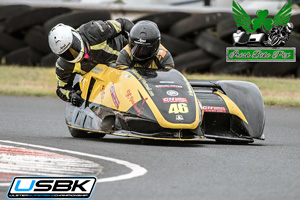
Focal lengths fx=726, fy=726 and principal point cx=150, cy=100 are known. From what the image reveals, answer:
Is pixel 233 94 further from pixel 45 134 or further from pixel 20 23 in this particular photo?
pixel 20 23

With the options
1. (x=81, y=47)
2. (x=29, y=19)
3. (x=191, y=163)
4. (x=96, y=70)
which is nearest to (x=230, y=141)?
(x=96, y=70)

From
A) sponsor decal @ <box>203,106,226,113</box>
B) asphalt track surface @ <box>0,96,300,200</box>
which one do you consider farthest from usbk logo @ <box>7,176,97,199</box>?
sponsor decal @ <box>203,106,226,113</box>

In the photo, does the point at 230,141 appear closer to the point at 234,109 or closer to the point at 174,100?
the point at 234,109

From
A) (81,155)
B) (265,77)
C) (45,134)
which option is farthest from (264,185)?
(265,77)

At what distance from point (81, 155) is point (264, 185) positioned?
2.04 m

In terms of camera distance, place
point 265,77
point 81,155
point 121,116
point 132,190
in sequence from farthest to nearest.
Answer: point 265,77 → point 121,116 → point 81,155 → point 132,190

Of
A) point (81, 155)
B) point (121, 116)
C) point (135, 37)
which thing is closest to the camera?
point (81, 155)

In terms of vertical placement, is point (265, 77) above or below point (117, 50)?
below

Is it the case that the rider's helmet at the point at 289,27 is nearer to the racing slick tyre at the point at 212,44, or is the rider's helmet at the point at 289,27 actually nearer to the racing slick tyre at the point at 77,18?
the racing slick tyre at the point at 212,44

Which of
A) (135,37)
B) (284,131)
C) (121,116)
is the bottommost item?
(284,131)

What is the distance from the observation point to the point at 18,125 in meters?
9.91

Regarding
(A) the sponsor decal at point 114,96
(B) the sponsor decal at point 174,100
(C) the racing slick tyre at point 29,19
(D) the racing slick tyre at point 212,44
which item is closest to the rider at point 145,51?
(A) the sponsor decal at point 114,96

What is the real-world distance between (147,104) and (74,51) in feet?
4.97

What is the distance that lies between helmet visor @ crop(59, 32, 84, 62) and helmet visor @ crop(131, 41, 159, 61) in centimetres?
69
